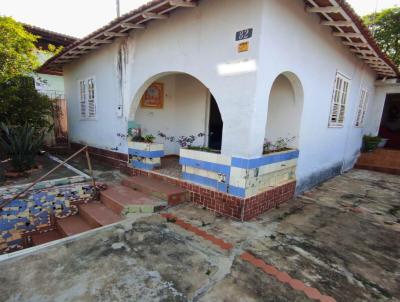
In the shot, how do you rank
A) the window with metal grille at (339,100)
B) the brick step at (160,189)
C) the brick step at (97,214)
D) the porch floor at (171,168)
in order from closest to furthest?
the brick step at (97,214)
the brick step at (160,189)
the porch floor at (171,168)
the window with metal grille at (339,100)

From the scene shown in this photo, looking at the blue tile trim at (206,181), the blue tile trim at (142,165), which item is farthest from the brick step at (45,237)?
the blue tile trim at (206,181)

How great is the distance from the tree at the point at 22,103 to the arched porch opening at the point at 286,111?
7173 millimetres

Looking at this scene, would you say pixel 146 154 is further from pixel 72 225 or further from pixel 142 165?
pixel 72 225

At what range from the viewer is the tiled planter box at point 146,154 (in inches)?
215

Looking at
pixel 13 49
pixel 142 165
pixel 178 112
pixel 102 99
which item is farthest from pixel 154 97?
pixel 13 49

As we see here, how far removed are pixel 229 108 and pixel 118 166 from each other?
4.21 m

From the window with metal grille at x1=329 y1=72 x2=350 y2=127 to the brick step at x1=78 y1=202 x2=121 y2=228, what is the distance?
20.6 ft

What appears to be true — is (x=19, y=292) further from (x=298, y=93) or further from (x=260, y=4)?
(x=298, y=93)

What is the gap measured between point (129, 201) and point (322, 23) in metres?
5.58

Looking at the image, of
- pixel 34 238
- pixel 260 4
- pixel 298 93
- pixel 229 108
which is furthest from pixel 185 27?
pixel 34 238

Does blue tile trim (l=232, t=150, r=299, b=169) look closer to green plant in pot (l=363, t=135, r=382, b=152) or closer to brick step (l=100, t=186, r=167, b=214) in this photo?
brick step (l=100, t=186, r=167, b=214)

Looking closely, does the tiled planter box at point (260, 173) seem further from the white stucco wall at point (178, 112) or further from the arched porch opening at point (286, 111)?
the white stucco wall at point (178, 112)

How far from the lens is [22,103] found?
7031 millimetres

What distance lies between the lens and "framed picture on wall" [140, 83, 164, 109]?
6.66 m
